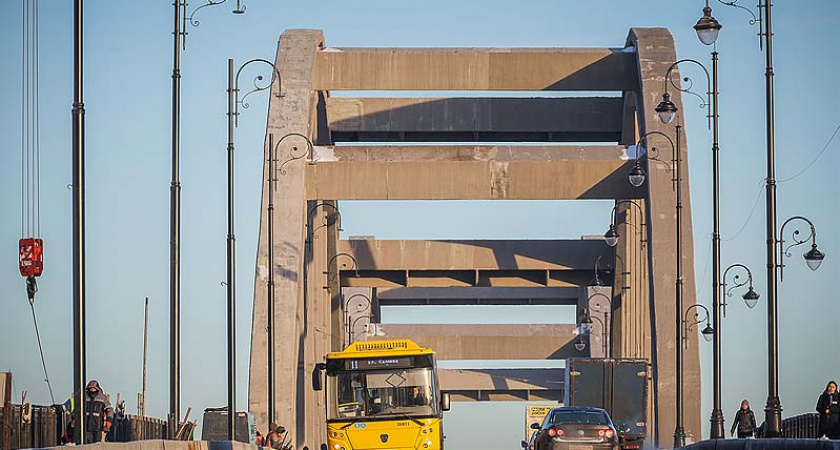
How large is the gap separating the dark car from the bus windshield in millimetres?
2287

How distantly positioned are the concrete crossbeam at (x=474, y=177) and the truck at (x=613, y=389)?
531cm

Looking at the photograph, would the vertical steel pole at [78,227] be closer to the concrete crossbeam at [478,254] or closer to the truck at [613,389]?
the truck at [613,389]

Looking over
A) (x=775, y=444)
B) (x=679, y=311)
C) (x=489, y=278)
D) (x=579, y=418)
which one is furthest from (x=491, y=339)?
(x=775, y=444)

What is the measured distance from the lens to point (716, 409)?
41.2 meters

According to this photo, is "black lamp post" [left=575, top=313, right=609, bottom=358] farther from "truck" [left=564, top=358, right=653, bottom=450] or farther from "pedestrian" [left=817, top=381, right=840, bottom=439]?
"pedestrian" [left=817, top=381, right=840, bottom=439]

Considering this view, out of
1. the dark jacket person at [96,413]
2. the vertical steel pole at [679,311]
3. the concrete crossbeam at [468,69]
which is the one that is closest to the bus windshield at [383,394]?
the dark jacket person at [96,413]

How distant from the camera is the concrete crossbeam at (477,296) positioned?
79562 mm

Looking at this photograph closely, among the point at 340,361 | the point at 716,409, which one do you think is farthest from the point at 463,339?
the point at 340,361

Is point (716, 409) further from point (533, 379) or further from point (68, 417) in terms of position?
point (533, 379)

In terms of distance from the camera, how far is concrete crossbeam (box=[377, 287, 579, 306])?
79.6m

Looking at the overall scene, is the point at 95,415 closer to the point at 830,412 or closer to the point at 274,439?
the point at 274,439

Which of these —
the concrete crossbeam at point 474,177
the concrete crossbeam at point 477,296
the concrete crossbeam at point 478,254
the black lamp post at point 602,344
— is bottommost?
the black lamp post at point 602,344

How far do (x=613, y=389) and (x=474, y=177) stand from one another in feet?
23.8

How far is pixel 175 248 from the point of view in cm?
3083
